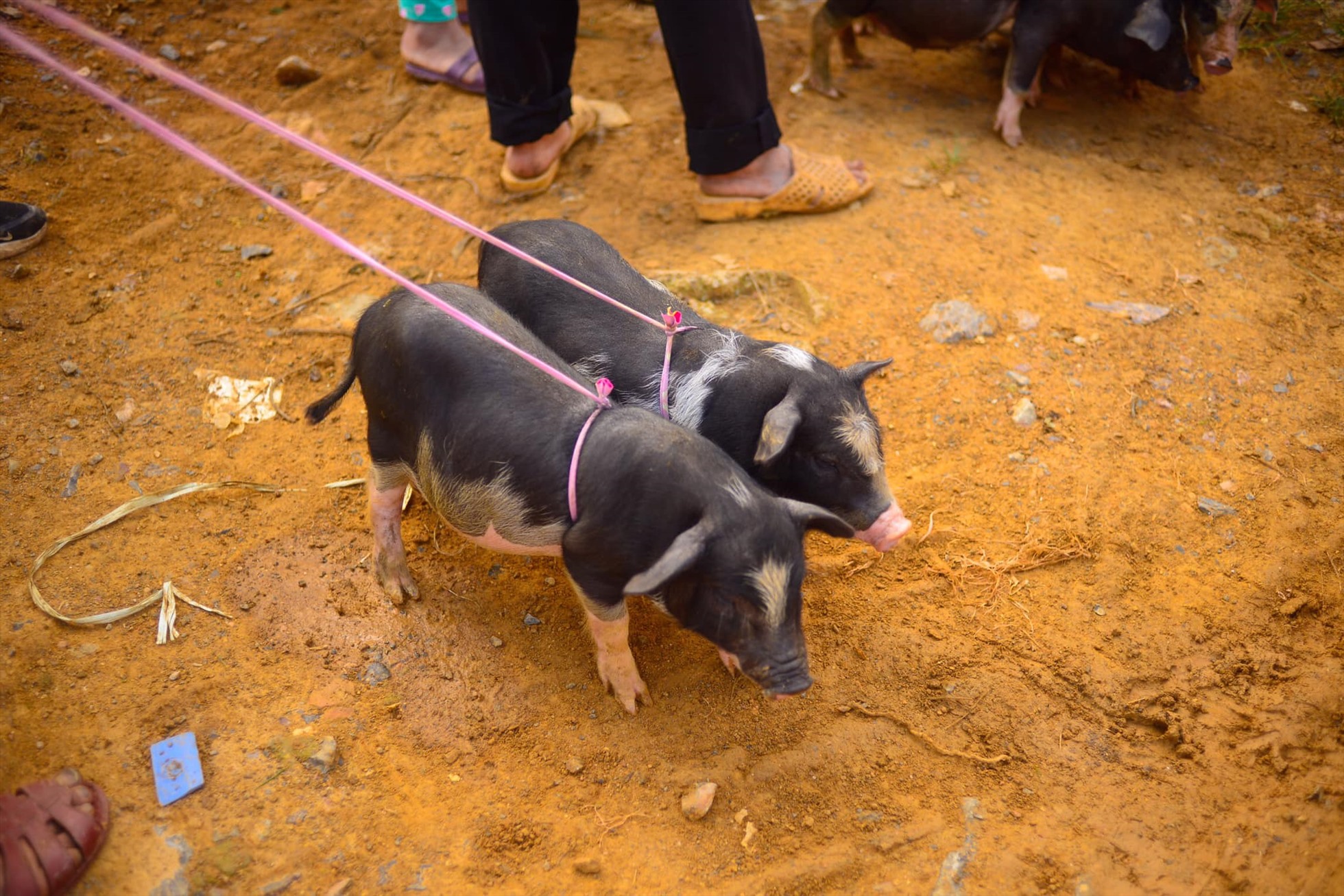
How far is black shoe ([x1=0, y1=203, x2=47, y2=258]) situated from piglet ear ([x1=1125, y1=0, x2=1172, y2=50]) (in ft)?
19.6

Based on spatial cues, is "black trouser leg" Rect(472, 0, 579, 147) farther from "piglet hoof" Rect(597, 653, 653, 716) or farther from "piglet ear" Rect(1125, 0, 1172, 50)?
"piglet ear" Rect(1125, 0, 1172, 50)

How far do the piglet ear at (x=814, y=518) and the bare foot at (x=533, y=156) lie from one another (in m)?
3.03

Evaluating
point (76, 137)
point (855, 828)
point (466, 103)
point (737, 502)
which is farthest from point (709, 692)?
point (76, 137)

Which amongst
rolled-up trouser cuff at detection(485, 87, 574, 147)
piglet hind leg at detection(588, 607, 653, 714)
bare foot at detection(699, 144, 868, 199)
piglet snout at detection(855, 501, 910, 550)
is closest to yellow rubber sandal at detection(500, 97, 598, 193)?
rolled-up trouser cuff at detection(485, 87, 574, 147)

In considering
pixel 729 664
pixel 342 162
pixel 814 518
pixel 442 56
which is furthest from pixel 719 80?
pixel 729 664

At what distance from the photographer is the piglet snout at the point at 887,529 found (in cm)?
327

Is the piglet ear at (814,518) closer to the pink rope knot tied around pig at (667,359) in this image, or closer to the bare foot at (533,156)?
the pink rope knot tied around pig at (667,359)

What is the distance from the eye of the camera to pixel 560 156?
17.8 ft

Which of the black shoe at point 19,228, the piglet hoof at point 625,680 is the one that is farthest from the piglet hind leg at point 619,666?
the black shoe at point 19,228

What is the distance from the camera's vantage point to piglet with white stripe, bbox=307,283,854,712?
2770mm

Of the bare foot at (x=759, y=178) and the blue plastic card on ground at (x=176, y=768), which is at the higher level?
the bare foot at (x=759, y=178)

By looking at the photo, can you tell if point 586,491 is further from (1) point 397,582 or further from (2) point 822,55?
(2) point 822,55

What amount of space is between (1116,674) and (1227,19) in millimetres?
4290

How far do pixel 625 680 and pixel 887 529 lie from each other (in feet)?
3.40
